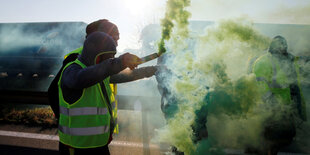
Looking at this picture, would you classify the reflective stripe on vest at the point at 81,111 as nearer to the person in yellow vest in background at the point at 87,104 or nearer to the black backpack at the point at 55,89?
the person in yellow vest in background at the point at 87,104

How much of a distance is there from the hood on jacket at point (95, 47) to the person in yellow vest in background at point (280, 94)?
107 inches

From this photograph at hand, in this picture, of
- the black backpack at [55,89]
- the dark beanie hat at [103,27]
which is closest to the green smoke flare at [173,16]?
the dark beanie hat at [103,27]

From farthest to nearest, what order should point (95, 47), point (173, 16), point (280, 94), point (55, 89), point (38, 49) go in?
point (38, 49) → point (280, 94) → point (173, 16) → point (55, 89) → point (95, 47)

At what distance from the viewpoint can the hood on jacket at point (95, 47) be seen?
1.44 m

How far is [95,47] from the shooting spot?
57.0 inches

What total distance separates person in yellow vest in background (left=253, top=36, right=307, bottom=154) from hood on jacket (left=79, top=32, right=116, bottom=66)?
107 inches

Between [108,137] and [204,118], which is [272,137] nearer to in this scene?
[204,118]

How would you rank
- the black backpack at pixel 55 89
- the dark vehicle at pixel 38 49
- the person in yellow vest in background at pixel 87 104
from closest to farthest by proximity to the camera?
the person in yellow vest in background at pixel 87 104, the black backpack at pixel 55 89, the dark vehicle at pixel 38 49

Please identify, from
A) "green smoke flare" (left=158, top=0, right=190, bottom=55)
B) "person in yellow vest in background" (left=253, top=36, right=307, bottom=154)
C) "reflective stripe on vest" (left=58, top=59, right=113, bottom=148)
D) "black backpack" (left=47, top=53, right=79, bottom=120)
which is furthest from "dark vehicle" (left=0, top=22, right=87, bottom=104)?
"person in yellow vest in background" (left=253, top=36, right=307, bottom=154)

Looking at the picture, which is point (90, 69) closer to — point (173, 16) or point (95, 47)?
point (95, 47)

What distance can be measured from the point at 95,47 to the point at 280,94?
124 inches

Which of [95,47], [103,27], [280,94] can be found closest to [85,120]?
[95,47]

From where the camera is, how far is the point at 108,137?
64.0 inches

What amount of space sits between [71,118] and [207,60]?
6.61 feet
